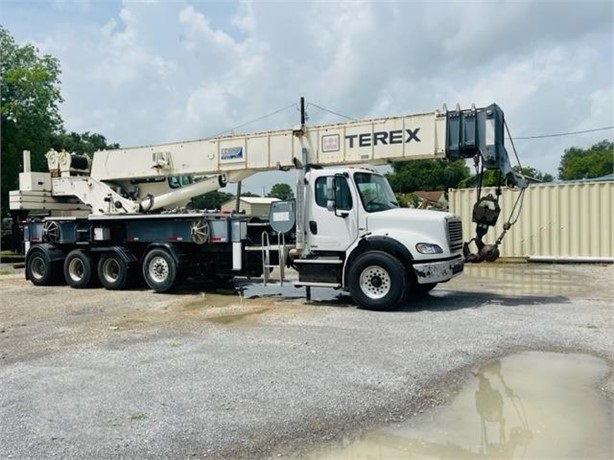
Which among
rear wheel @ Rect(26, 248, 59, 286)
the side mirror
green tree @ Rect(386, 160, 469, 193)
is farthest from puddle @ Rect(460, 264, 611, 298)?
green tree @ Rect(386, 160, 469, 193)

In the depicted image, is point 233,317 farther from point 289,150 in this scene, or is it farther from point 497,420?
point 497,420

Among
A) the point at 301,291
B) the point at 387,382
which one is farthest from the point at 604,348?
the point at 301,291

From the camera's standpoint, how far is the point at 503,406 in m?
5.24

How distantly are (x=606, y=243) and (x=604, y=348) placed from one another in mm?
12893

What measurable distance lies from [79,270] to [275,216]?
6145mm

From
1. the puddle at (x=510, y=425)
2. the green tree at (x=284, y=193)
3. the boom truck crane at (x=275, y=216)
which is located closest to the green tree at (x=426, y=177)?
the green tree at (x=284, y=193)

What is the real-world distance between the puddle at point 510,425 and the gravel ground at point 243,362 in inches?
7.8

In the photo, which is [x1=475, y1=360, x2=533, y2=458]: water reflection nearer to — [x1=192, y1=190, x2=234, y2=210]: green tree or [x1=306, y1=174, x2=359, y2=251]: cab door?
[x1=306, y1=174, x2=359, y2=251]: cab door

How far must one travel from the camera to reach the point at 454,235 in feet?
35.0

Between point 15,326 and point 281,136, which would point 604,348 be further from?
point 15,326

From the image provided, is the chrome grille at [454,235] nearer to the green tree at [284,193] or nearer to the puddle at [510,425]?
the green tree at [284,193]

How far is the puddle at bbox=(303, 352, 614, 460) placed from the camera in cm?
428

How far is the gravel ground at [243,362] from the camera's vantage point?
15.2ft

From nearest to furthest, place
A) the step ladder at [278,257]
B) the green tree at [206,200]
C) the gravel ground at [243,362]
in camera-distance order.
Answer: the gravel ground at [243,362]
the step ladder at [278,257]
the green tree at [206,200]
